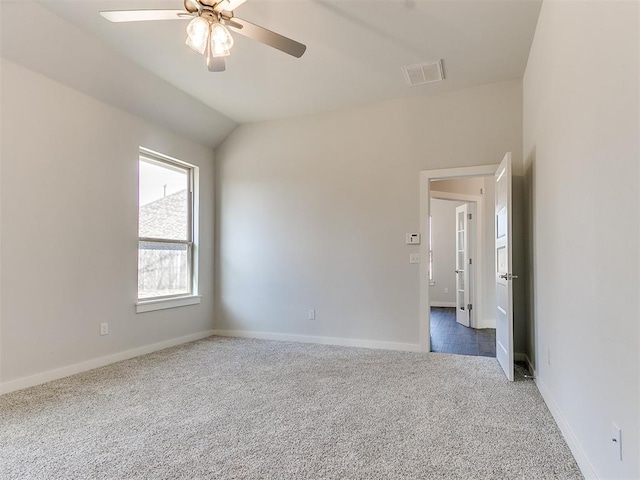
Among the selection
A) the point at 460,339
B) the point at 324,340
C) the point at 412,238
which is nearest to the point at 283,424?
the point at 324,340

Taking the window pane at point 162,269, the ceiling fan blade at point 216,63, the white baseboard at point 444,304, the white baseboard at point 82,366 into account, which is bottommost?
the white baseboard at point 444,304

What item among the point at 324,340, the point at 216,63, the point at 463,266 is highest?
the point at 216,63

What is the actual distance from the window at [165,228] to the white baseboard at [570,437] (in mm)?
3754

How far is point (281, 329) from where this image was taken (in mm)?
4836

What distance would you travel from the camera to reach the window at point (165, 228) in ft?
14.0

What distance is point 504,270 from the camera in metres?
3.41

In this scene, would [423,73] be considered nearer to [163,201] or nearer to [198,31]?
[198,31]

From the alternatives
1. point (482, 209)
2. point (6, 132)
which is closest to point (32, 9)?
point (6, 132)

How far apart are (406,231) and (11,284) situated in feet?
11.6

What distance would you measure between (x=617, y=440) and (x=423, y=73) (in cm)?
327

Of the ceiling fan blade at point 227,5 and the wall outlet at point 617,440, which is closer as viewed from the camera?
the wall outlet at point 617,440

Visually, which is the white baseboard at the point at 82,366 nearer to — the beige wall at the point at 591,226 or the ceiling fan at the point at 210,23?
the ceiling fan at the point at 210,23

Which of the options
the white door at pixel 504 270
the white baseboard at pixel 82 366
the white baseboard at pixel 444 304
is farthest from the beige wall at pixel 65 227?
the white baseboard at pixel 444 304

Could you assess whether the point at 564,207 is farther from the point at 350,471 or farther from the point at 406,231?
the point at 406,231
